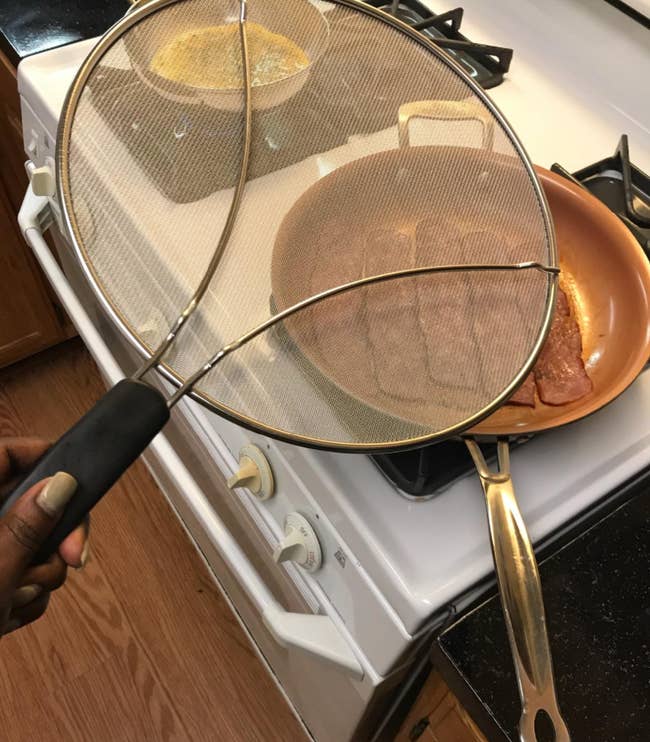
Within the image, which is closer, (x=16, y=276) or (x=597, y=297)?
(x=597, y=297)

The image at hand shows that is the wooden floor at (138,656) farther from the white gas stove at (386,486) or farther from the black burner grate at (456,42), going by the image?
the black burner grate at (456,42)

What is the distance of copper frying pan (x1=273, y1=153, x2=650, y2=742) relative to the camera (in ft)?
1.28

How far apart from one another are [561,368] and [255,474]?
0.81 ft

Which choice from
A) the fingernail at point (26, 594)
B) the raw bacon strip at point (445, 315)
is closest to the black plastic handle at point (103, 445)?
the fingernail at point (26, 594)

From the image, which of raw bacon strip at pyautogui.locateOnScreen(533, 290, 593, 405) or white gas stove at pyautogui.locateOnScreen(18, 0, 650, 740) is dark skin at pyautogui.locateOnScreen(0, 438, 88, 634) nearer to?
white gas stove at pyautogui.locateOnScreen(18, 0, 650, 740)

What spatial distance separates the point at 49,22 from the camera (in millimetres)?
737

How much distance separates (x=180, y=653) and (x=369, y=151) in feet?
2.99

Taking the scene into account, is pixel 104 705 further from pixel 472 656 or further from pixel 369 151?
pixel 369 151

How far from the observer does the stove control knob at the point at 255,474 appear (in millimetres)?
525

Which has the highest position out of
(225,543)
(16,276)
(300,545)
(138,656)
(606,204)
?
(606,204)

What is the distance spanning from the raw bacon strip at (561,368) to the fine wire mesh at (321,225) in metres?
0.03

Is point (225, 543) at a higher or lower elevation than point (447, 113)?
lower

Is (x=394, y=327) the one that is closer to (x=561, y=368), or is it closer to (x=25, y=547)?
(x=561, y=368)

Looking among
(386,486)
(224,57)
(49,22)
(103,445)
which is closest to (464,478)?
(386,486)
